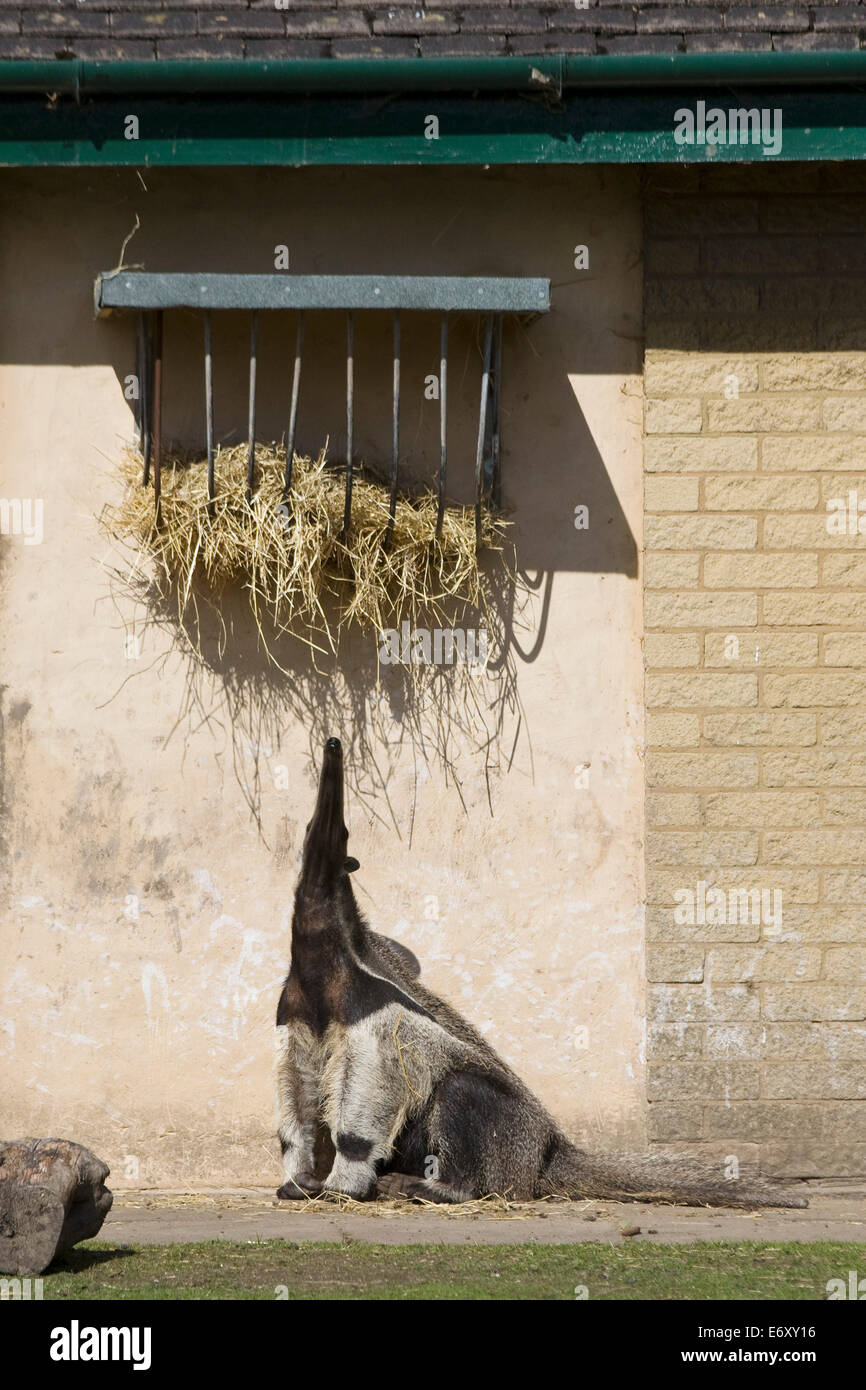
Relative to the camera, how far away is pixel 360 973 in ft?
21.5

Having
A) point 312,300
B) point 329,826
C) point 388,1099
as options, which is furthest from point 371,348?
point 388,1099

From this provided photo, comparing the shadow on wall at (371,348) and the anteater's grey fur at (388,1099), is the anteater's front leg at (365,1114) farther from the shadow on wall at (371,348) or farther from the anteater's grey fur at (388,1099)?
the shadow on wall at (371,348)

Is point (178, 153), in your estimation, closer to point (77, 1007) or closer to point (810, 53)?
point (810, 53)

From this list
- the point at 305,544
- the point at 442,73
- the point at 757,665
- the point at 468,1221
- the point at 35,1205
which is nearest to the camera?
the point at 35,1205

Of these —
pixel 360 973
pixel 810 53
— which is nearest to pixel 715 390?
pixel 810 53

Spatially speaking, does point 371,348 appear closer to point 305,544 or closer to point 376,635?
point 305,544

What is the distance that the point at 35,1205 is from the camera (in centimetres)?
491

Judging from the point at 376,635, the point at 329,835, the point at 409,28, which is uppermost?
the point at 409,28

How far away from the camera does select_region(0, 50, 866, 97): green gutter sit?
660 centimetres

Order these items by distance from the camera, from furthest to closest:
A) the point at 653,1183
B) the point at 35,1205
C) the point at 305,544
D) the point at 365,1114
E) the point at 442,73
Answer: the point at 305,544 → the point at 442,73 → the point at 653,1183 → the point at 365,1114 → the point at 35,1205

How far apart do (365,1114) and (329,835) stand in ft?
3.76

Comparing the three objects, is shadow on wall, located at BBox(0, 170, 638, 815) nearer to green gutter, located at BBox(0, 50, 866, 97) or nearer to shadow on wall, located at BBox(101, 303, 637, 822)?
shadow on wall, located at BBox(101, 303, 637, 822)

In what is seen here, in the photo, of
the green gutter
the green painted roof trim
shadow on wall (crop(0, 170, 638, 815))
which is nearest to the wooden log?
shadow on wall (crop(0, 170, 638, 815))

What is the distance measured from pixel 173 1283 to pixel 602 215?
4.80 meters
